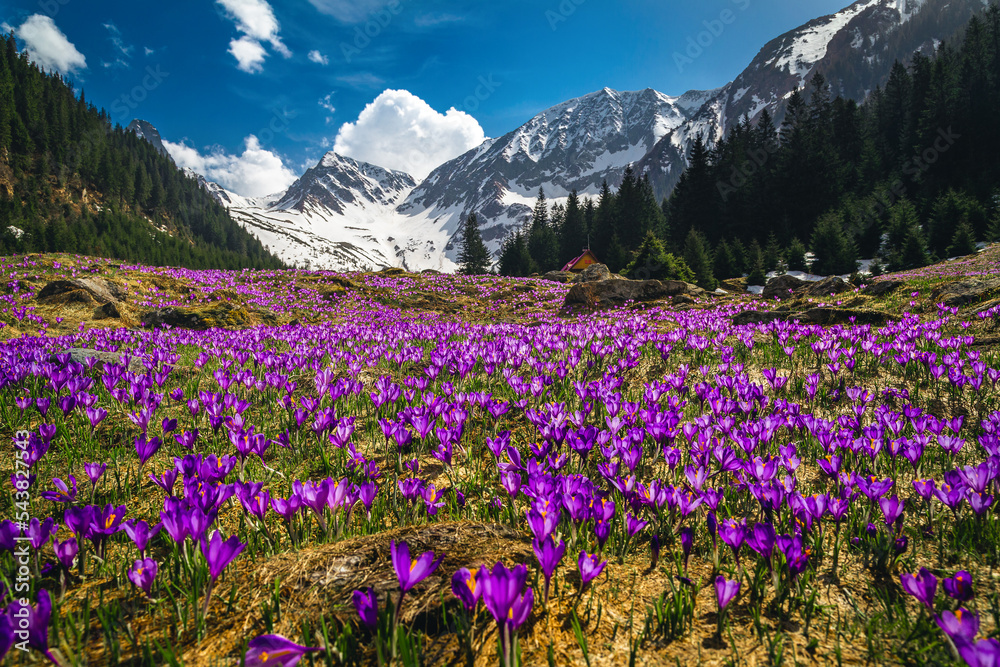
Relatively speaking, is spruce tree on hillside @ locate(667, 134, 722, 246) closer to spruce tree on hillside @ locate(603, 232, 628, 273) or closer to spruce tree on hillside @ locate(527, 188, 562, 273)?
spruce tree on hillside @ locate(603, 232, 628, 273)

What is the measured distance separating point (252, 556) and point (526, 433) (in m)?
2.37

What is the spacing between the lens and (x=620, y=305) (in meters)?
18.6

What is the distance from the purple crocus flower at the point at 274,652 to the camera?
1.06m

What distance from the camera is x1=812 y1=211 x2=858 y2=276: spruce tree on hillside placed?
3462cm

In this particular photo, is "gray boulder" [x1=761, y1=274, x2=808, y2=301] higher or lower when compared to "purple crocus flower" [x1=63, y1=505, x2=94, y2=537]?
higher

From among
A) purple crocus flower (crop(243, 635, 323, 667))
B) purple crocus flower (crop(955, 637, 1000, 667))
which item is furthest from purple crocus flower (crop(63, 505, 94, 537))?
purple crocus flower (crop(955, 637, 1000, 667))

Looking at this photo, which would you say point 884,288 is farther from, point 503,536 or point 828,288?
point 503,536

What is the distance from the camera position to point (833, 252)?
35.1m

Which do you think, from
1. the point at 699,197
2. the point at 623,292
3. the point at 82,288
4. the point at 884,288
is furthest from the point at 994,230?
the point at 82,288

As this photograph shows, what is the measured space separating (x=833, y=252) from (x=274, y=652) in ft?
147

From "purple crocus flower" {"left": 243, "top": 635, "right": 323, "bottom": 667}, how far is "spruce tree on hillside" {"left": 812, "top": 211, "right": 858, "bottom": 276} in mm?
43482

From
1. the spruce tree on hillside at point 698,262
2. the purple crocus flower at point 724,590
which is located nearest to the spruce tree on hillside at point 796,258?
the spruce tree on hillside at point 698,262

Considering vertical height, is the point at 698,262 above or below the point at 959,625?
above
